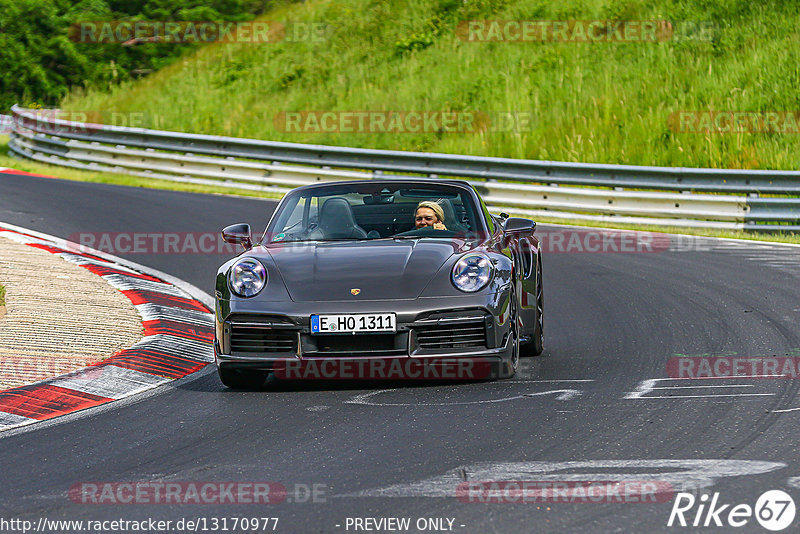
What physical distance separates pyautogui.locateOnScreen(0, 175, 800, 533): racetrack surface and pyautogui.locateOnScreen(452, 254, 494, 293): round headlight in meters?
0.58

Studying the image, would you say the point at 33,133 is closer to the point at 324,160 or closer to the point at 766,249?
the point at 324,160

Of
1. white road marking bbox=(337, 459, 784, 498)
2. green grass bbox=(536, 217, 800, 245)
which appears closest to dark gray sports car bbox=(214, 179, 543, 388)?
white road marking bbox=(337, 459, 784, 498)

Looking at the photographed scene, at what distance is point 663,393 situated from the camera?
6438 mm

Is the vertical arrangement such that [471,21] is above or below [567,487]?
above

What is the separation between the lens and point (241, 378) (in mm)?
7000

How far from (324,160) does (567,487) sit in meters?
17.0

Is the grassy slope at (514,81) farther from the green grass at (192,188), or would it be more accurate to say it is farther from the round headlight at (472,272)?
the round headlight at (472,272)

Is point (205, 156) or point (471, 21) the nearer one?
point (205, 156)

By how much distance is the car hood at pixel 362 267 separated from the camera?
21.9 feet

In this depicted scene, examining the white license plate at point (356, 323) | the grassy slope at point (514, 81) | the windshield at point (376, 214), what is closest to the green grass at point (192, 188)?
the grassy slope at point (514, 81)

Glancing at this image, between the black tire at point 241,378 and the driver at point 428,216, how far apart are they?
1.55m

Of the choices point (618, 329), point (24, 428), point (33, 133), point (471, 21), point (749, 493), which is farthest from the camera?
point (471, 21)

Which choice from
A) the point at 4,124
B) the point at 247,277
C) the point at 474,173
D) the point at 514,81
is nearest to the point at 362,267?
the point at 247,277

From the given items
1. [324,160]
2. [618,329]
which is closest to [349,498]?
[618,329]
